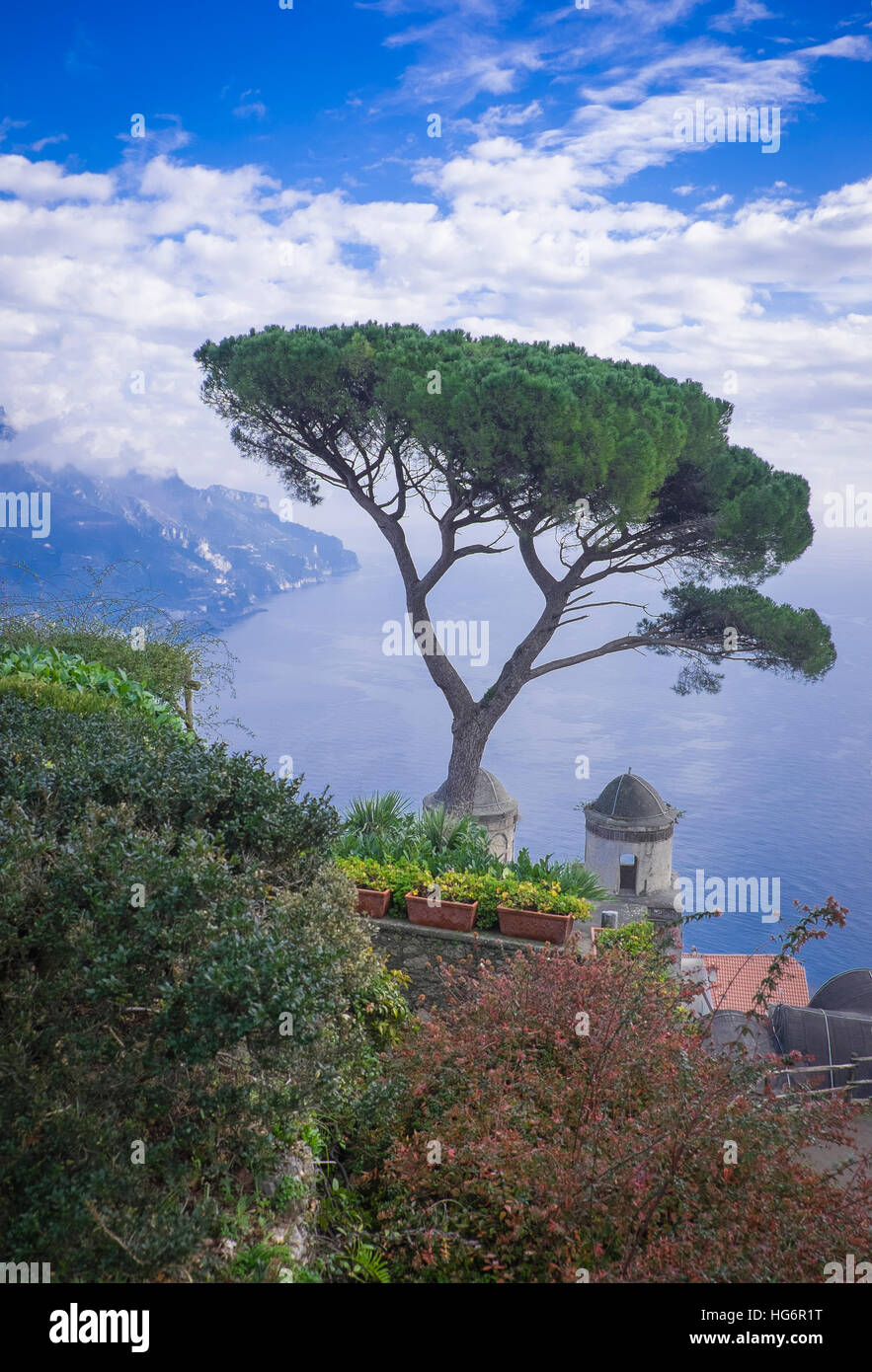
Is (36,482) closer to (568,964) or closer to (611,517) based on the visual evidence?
(611,517)

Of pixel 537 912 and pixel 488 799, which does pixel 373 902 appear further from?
pixel 488 799

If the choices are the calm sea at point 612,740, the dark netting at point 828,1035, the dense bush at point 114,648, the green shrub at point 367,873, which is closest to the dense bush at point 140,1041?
the green shrub at point 367,873

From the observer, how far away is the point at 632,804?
47.6 feet

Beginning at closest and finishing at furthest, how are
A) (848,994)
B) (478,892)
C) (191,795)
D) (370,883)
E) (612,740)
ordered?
(191,795)
(478,892)
(370,883)
(848,994)
(612,740)

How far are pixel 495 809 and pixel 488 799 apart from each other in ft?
0.84

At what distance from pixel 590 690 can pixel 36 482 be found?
48865mm

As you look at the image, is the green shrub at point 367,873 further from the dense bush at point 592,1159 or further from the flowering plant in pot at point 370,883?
the dense bush at point 592,1159

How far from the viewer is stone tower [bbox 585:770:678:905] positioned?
14.3m

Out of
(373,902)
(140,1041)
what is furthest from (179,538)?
(140,1041)

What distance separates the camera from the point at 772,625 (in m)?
14.7

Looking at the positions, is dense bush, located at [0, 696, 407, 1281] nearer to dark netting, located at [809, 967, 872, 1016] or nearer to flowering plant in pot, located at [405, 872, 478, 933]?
flowering plant in pot, located at [405, 872, 478, 933]

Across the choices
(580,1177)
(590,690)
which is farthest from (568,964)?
(590,690)

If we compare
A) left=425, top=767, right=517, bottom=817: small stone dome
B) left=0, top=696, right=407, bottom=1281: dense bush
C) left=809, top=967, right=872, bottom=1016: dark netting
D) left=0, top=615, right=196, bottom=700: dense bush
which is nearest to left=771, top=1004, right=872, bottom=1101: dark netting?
left=809, top=967, right=872, bottom=1016: dark netting

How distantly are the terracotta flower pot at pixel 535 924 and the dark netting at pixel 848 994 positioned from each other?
26.2 feet
